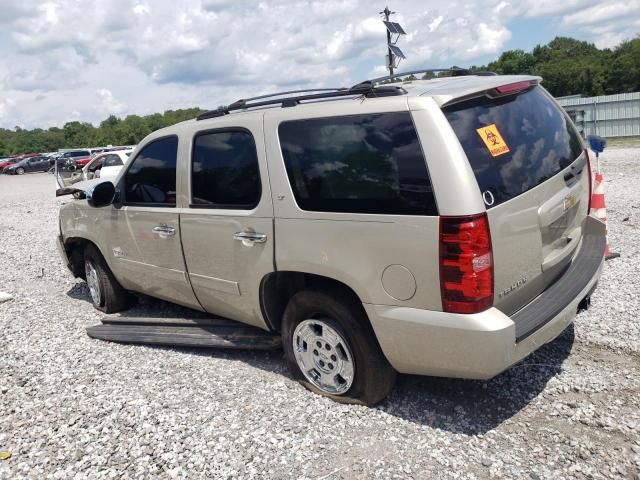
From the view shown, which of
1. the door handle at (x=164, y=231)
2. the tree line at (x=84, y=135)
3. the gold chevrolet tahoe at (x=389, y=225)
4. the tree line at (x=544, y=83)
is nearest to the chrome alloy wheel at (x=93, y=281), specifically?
the door handle at (x=164, y=231)

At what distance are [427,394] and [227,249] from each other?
5.67 feet

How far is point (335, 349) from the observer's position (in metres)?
3.47

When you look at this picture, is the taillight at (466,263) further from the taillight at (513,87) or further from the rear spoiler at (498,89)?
the taillight at (513,87)

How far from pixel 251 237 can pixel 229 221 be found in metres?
0.27

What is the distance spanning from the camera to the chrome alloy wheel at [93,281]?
577 cm

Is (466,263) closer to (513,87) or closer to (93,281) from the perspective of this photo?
(513,87)

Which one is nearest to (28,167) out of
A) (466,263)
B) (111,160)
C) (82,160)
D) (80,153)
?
(80,153)

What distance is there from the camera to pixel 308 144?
11.2 ft

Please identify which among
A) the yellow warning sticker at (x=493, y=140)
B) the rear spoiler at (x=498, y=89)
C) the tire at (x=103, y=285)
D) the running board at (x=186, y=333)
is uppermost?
the rear spoiler at (x=498, y=89)

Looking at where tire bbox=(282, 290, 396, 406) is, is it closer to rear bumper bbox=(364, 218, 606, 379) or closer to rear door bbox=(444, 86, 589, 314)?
rear bumper bbox=(364, 218, 606, 379)

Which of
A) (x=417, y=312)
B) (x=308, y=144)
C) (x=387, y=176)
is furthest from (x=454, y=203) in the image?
(x=308, y=144)

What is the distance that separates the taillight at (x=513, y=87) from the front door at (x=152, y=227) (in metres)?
2.54

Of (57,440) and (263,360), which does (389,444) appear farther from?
(57,440)

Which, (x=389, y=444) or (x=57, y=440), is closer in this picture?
(x=389, y=444)
